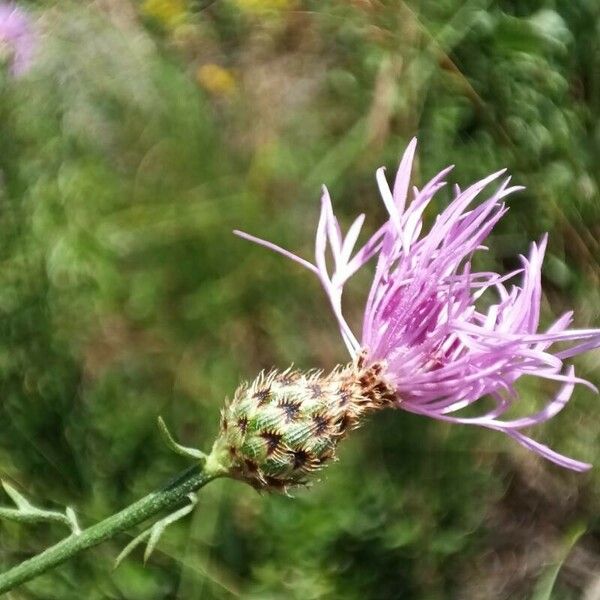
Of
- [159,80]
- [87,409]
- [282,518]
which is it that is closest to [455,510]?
[282,518]

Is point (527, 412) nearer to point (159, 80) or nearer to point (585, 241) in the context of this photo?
point (585, 241)

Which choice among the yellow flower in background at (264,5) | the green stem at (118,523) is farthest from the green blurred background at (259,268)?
the green stem at (118,523)

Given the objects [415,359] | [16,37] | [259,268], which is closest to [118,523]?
[415,359]

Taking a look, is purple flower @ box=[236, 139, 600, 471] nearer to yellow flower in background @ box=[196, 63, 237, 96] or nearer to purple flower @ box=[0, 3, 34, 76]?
purple flower @ box=[0, 3, 34, 76]

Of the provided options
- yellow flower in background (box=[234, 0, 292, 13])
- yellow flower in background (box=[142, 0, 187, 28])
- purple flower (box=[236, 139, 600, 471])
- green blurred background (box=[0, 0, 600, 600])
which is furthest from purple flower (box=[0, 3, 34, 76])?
purple flower (box=[236, 139, 600, 471])

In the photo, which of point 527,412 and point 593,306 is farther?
point 593,306

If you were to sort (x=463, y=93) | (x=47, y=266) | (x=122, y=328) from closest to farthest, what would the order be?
(x=47, y=266) → (x=122, y=328) → (x=463, y=93)
